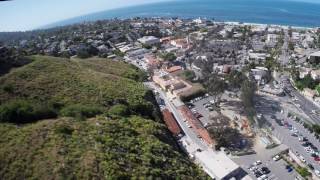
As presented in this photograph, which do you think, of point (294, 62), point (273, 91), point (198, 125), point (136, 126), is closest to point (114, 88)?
point (136, 126)

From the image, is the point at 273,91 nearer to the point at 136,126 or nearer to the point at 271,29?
the point at 136,126

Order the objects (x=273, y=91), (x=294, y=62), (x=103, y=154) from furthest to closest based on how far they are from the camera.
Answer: (x=294, y=62)
(x=273, y=91)
(x=103, y=154)

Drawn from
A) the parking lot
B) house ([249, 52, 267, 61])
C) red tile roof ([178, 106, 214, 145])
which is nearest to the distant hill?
red tile roof ([178, 106, 214, 145])

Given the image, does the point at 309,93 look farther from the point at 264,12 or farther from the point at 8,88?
the point at 264,12

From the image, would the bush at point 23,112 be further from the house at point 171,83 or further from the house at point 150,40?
the house at point 150,40

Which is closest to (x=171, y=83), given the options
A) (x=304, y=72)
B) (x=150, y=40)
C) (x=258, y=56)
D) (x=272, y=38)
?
(x=258, y=56)

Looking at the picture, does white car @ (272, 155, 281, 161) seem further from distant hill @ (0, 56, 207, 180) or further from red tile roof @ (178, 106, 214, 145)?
distant hill @ (0, 56, 207, 180)
